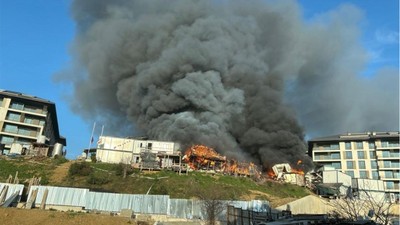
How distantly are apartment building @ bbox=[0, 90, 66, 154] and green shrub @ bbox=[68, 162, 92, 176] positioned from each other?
27.6 meters

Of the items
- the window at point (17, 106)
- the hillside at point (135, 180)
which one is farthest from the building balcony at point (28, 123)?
the hillside at point (135, 180)

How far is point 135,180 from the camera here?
145 ft

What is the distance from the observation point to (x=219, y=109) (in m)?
69.2

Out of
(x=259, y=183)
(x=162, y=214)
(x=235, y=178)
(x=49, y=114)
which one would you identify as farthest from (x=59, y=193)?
(x=49, y=114)

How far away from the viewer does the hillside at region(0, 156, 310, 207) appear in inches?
1626

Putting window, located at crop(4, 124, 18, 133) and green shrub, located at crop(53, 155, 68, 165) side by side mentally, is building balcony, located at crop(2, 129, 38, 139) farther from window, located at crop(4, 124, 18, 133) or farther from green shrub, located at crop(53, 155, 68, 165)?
green shrub, located at crop(53, 155, 68, 165)

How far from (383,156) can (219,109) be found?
4235 centimetres

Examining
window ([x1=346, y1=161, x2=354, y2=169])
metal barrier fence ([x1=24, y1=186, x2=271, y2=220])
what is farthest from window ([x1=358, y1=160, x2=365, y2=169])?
metal barrier fence ([x1=24, y1=186, x2=271, y2=220])

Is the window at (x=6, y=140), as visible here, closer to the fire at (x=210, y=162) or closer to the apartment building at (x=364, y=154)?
the fire at (x=210, y=162)

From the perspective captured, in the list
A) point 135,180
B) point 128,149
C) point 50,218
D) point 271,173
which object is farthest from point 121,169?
point 271,173

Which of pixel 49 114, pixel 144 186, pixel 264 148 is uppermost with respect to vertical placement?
pixel 49 114

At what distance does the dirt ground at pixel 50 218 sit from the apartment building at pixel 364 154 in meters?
71.5

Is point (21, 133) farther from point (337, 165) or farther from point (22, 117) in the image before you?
point (337, 165)

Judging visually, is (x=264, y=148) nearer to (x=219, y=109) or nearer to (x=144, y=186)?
(x=219, y=109)
